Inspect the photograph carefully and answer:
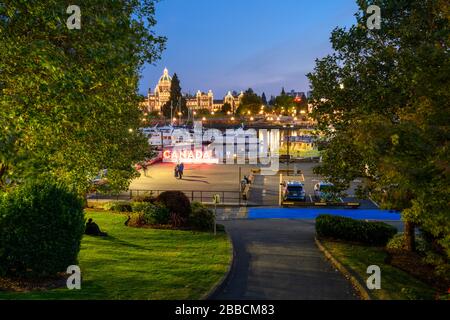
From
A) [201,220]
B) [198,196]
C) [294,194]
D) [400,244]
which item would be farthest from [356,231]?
[198,196]

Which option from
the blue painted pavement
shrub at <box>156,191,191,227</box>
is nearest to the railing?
the blue painted pavement

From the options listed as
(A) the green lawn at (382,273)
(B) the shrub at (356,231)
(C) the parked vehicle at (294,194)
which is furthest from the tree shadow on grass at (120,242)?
(C) the parked vehicle at (294,194)

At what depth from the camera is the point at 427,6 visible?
15422 millimetres

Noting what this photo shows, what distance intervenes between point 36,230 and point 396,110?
450 inches

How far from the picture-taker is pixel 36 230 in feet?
36.8

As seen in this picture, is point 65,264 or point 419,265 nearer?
point 65,264

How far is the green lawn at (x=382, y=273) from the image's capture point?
11602 mm

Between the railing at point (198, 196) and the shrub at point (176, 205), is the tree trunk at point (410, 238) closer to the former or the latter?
the shrub at point (176, 205)

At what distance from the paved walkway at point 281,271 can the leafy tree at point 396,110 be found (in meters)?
2.81

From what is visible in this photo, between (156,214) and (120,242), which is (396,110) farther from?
(156,214)

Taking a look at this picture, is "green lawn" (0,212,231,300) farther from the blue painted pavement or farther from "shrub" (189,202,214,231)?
the blue painted pavement
